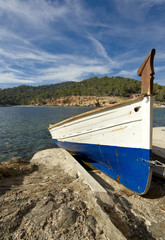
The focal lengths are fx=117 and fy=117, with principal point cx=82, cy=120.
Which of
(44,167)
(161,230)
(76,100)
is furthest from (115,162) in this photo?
(76,100)

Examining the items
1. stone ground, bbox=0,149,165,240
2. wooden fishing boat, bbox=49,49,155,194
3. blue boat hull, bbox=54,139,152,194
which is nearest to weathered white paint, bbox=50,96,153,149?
wooden fishing boat, bbox=49,49,155,194

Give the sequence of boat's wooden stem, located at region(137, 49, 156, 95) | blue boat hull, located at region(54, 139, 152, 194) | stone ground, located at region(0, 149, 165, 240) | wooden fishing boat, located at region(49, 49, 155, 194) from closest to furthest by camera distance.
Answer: stone ground, located at region(0, 149, 165, 240) → boat's wooden stem, located at region(137, 49, 156, 95) → wooden fishing boat, located at region(49, 49, 155, 194) → blue boat hull, located at region(54, 139, 152, 194)

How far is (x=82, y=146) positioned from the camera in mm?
4812

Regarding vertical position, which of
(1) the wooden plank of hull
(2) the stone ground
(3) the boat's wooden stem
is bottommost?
(2) the stone ground

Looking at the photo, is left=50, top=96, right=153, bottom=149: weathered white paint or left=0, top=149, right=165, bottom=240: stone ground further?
left=50, top=96, right=153, bottom=149: weathered white paint

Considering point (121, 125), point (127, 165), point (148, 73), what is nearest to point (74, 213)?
point (127, 165)

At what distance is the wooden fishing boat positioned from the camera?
2672mm

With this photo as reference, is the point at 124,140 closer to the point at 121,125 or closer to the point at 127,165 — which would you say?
the point at 121,125

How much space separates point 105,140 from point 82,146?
4.64 ft

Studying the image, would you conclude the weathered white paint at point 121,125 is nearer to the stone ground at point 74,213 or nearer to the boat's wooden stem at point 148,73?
the boat's wooden stem at point 148,73

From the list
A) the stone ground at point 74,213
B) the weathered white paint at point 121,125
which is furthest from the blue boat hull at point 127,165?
the stone ground at point 74,213

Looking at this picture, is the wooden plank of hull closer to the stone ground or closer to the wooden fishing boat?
the wooden fishing boat

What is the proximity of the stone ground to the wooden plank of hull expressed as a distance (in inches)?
21.0

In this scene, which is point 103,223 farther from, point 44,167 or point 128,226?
point 44,167
